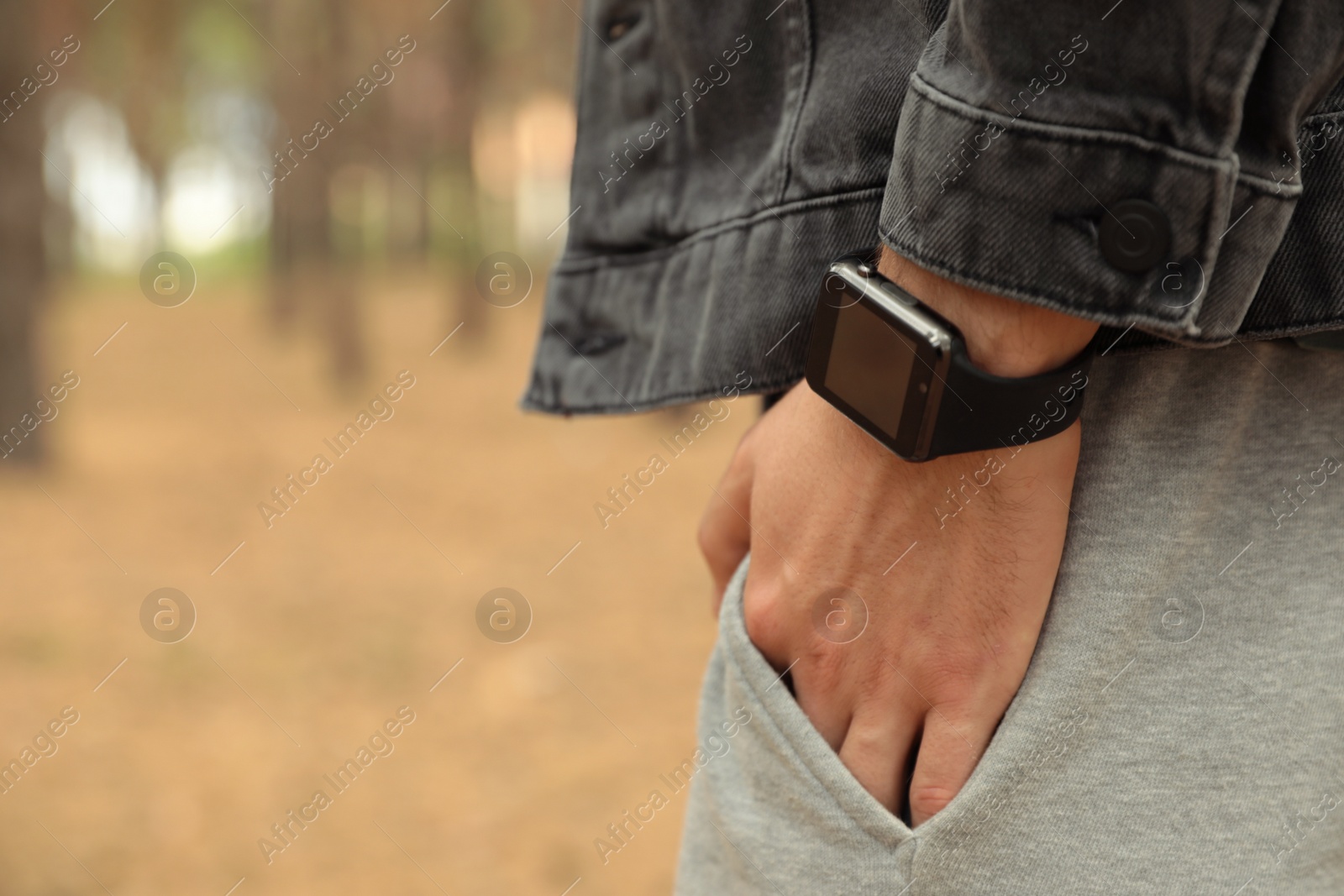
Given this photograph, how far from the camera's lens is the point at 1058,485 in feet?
2.46

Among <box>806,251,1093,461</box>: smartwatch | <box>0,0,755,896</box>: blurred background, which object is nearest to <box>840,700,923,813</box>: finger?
<box>806,251,1093,461</box>: smartwatch

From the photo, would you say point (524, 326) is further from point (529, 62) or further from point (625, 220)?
point (625, 220)

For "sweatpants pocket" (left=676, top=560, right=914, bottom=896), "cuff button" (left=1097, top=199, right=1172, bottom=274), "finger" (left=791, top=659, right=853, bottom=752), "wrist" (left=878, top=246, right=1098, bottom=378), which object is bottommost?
"sweatpants pocket" (left=676, top=560, right=914, bottom=896)

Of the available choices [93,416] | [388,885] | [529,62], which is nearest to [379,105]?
[529,62]

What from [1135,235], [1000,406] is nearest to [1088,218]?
[1135,235]

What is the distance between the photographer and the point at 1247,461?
782 mm

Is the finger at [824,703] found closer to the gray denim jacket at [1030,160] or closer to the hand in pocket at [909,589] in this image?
the hand in pocket at [909,589]

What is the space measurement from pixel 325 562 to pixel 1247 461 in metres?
5.30

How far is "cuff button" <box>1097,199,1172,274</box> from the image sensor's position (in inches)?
26.5

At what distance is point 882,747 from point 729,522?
0.87ft

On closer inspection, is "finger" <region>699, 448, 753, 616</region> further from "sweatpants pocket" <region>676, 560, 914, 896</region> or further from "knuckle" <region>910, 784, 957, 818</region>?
"knuckle" <region>910, 784, 957, 818</region>

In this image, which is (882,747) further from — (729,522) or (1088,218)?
(1088,218)

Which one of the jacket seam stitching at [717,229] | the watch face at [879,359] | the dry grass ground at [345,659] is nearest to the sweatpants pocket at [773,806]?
the watch face at [879,359]

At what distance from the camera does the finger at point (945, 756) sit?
0.76m
